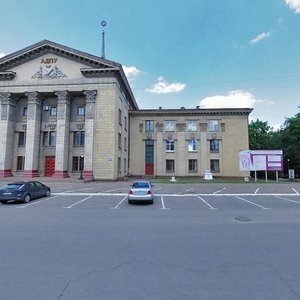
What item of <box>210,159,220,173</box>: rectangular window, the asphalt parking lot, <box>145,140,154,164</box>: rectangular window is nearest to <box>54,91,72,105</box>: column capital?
<box>145,140,154,164</box>: rectangular window

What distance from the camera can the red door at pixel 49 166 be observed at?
35.4 meters

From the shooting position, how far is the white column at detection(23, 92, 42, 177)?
111 ft

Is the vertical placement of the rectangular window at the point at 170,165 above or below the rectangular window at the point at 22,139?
below

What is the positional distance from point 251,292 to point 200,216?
7.06 m

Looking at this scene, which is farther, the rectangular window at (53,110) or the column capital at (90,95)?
the rectangular window at (53,110)

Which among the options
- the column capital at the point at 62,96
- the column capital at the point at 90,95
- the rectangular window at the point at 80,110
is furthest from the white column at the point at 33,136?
the column capital at the point at 90,95

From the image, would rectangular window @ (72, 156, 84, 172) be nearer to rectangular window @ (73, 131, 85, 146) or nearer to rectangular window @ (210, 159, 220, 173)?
rectangular window @ (73, 131, 85, 146)

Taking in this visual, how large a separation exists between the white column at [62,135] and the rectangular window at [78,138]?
1.17 m

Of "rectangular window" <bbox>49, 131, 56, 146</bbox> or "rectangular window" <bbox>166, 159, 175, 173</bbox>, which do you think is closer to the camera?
"rectangular window" <bbox>49, 131, 56, 146</bbox>

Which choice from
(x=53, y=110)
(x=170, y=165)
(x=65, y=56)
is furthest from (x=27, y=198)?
(x=170, y=165)

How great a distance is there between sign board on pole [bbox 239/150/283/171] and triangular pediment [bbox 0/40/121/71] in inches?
851

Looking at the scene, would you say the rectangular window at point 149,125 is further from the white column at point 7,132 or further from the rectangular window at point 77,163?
the white column at point 7,132

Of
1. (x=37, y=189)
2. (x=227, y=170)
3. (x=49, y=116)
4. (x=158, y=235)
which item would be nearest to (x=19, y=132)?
(x=49, y=116)

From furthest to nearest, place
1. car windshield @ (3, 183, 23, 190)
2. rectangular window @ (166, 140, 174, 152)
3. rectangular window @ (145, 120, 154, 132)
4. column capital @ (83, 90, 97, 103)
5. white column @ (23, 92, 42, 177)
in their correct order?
rectangular window @ (145, 120, 154, 132) → rectangular window @ (166, 140, 174, 152) → white column @ (23, 92, 42, 177) → column capital @ (83, 90, 97, 103) → car windshield @ (3, 183, 23, 190)
